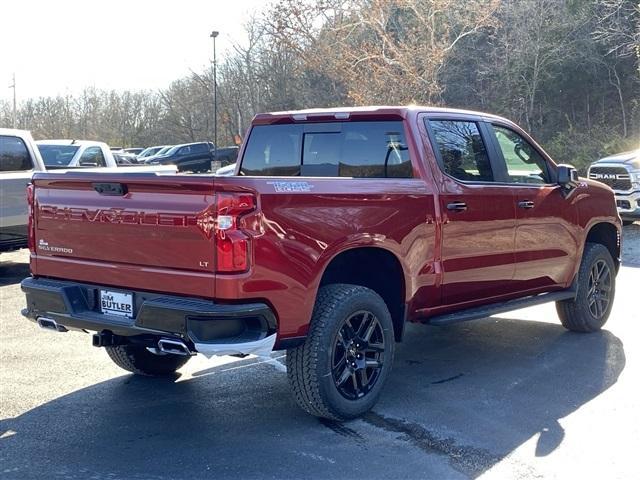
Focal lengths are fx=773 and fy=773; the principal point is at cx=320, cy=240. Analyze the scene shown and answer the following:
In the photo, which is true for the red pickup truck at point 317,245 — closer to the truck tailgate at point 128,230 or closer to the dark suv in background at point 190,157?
the truck tailgate at point 128,230

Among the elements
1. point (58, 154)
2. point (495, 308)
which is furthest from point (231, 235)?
point (58, 154)

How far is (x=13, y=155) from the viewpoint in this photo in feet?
36.0

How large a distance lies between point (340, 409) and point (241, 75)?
144 feet

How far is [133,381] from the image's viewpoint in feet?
19.5

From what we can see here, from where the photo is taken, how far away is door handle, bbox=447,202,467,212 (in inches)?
223

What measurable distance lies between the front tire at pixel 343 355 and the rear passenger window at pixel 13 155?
7.50 metres

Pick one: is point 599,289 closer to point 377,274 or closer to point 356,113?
point 377,274

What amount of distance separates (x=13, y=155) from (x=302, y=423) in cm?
770

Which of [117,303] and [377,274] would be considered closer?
[117,303]

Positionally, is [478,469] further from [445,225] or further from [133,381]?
[133,381]

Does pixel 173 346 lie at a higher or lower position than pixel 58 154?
lower

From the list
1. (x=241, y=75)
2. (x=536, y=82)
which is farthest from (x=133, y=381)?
(x=241, y=75)

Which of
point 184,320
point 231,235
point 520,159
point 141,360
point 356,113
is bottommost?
point 141,360

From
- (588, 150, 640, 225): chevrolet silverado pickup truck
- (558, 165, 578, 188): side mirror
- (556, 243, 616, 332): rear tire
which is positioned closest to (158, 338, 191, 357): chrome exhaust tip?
(558, 165, 578, 188): side mirror
